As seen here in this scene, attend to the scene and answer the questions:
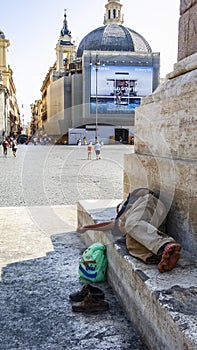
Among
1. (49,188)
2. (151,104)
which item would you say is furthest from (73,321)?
(49,188)

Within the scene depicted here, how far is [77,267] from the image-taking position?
11.7 ft

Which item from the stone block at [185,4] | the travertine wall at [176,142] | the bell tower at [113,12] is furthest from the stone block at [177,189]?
the bell tower at [113,12]

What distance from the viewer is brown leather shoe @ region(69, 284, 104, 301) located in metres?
2.81

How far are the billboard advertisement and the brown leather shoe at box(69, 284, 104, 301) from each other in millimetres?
46782

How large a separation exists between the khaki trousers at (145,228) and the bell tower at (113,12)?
75.0 meters

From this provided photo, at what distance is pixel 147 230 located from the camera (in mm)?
2758

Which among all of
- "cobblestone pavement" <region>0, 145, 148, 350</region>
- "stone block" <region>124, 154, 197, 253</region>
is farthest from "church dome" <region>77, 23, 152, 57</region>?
"stone block" <region>124, 154, 197, 253</region>

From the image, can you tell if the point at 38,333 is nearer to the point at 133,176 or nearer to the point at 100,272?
the point at 100,272

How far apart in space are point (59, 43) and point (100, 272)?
72623 millimetres

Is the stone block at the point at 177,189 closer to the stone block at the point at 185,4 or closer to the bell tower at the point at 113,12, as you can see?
the stone block at the point at 185,4

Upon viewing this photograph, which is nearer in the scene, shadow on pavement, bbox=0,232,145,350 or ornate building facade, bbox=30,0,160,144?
shadow on pavement, bbox=0,232,145,350

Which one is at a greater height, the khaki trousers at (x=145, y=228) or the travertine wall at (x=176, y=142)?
the travertine wall at (x=176, y=142)

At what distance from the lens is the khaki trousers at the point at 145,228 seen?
8.68 feet

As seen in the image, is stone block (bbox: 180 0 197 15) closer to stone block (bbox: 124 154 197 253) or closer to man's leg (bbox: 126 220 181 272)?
stone block (bbox: 124 154 197 253)
